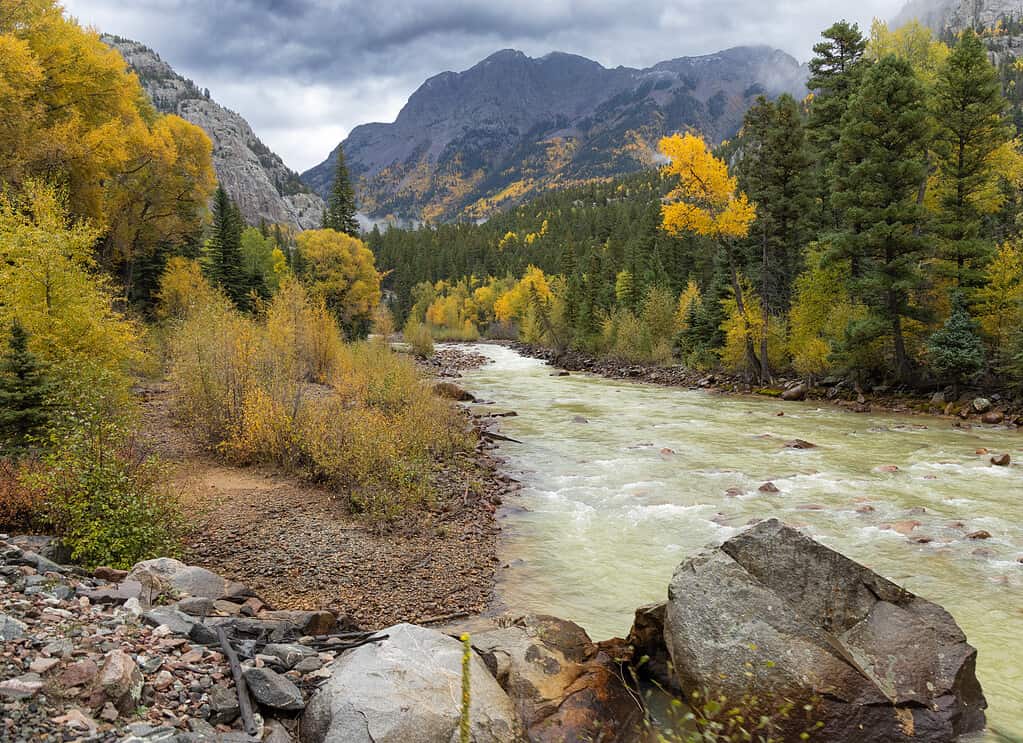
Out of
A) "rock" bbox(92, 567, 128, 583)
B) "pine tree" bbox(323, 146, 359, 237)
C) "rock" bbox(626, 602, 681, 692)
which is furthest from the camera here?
"pine tree" bbox(323, 146, 359, 237)

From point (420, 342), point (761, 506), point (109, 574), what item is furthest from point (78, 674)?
point (420, 342)

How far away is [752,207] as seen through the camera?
91.4 ft

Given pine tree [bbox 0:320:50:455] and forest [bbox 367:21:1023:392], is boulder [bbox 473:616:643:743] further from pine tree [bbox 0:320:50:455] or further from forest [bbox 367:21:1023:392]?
forest [bbox 367:21:1023:392]

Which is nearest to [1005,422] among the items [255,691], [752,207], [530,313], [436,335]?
[752,207]

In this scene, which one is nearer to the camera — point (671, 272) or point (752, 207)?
point (752, 207)

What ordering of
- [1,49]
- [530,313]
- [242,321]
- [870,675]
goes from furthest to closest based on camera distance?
[530,313] → [1,49] → [242,321] → [870,675]

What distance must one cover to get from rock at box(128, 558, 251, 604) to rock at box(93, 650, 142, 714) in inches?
92.5

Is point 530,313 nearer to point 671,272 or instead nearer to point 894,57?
point 671,272

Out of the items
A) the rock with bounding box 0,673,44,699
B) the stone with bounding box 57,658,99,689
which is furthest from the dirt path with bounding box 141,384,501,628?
the rock with bounding box 0,673,44,699

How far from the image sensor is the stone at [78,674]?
385 cm

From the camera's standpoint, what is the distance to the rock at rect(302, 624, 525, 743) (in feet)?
14.0

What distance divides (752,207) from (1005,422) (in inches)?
543

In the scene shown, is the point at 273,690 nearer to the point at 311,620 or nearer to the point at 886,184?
the point at 311,620

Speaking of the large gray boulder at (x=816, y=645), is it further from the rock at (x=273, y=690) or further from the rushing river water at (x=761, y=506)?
the rock at (x=273, y=690)
